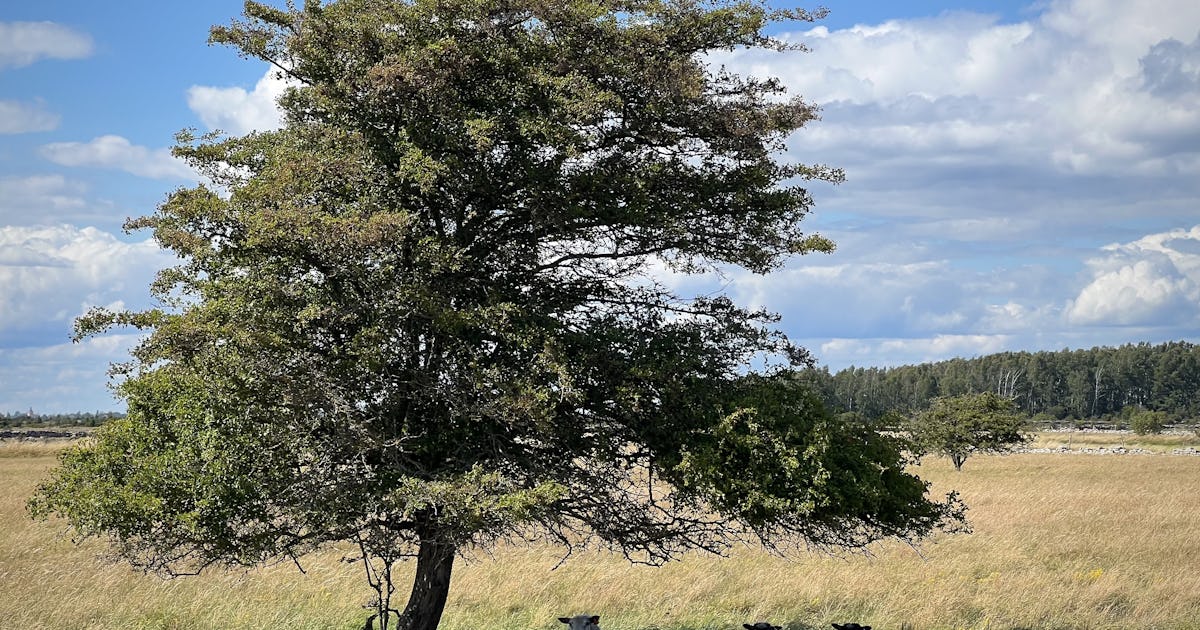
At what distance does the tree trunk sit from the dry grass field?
3.20 meters

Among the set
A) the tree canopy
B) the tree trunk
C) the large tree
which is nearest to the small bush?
the tree canopy

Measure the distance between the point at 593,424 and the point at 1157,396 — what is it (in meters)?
183

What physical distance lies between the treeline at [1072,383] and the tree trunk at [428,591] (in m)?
149

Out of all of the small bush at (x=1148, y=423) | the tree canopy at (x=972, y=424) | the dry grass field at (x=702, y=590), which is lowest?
the dry grass field at (x=702, y=590)

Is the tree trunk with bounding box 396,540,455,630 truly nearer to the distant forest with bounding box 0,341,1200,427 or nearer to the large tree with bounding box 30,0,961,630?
the large tree with bounding box 30,0,961,630

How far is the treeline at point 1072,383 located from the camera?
164m

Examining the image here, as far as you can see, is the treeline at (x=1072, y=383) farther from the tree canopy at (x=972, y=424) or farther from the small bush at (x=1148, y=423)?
the tree canopy at (x=972, y=424)

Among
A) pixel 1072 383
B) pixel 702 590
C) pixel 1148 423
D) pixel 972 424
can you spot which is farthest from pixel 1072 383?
pixel 702 590

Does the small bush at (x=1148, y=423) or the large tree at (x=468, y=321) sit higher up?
the large tree at (x=468, y=321)

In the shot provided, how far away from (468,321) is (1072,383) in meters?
181

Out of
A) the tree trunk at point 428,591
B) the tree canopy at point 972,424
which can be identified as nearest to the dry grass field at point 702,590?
the tree trunk at point 428,591

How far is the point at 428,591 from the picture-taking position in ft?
46.1

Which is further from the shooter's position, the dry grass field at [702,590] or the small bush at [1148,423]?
the small bush at [1148,423]

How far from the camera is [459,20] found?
12383 millimetres
